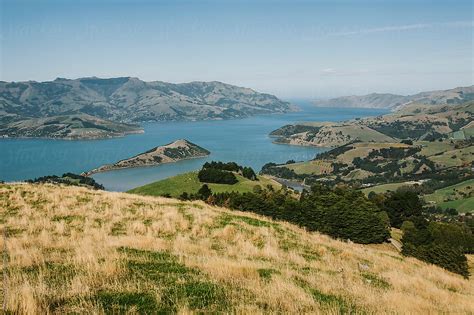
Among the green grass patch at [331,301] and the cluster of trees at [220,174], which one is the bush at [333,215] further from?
the cluster of trees at [220,174]

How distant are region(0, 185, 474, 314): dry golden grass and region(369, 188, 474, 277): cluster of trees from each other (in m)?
25.6

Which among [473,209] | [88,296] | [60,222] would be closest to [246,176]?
[473,209]

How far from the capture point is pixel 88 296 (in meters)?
8.38

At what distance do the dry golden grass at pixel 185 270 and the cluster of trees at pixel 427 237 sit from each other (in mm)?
25578

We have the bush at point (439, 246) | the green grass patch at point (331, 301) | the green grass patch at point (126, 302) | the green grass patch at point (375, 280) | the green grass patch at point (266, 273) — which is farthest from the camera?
the bush at point (439, 246)

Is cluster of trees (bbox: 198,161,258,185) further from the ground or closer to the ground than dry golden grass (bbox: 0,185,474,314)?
closer to the ground

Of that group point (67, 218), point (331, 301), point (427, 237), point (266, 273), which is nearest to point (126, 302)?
point (331, 301)

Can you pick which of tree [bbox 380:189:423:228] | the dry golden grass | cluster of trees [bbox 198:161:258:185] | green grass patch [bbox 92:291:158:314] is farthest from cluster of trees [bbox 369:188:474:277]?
cluster of trees [bbox 198:161:258:185]

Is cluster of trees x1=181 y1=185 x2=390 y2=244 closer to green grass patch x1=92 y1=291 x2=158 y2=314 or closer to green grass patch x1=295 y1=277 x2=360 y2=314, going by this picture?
green grass patch x1=295 y1=277 x2=360 y2=314

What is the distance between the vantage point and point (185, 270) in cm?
1184

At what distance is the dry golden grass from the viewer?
8.59 meters

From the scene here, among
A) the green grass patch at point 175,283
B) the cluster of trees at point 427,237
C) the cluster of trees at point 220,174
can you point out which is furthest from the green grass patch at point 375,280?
the cluster of trees at point 220,174

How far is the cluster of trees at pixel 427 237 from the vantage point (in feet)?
141

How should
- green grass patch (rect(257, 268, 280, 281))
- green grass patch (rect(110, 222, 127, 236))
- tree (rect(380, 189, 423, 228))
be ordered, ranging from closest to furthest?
green grass patch (rect(257, 268, 280, 281)), green grass patch (rect(110, 222, 127, 236)), tree (rect(380, 189, 423, 228))
